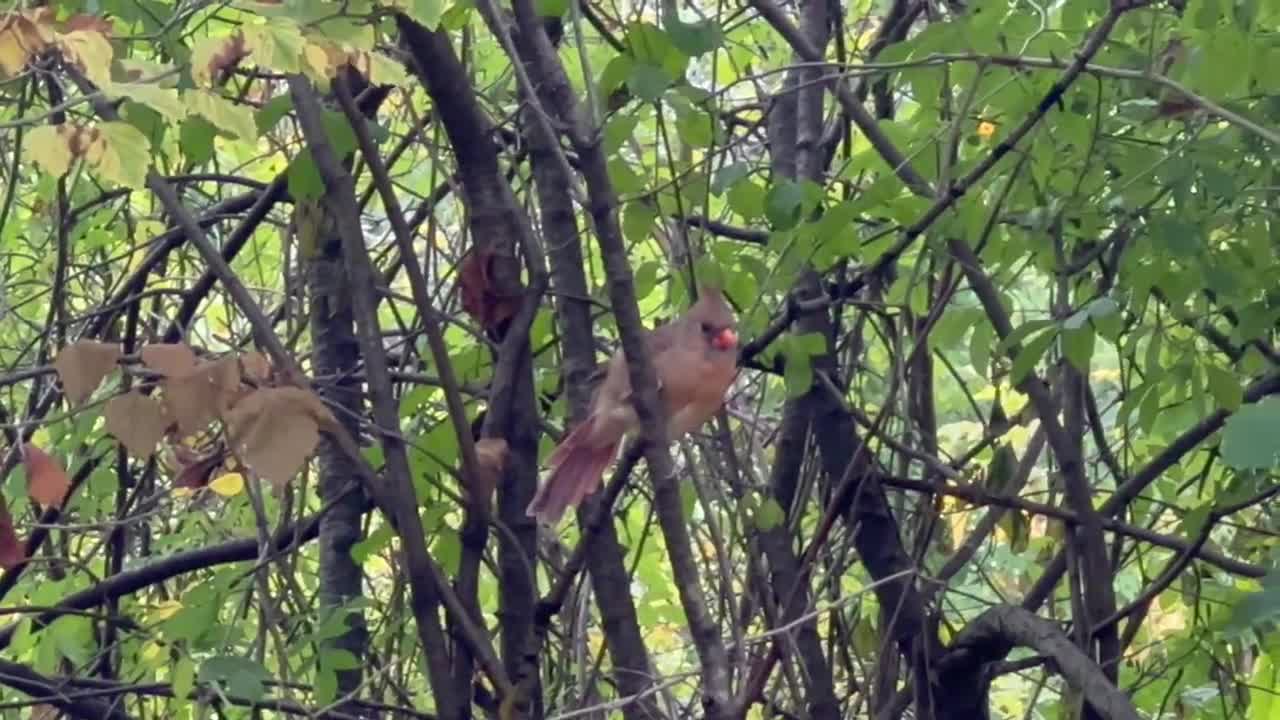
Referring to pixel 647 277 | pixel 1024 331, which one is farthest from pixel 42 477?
pixel 1024 331

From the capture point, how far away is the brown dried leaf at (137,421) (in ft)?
6.47

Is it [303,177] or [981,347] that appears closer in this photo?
[303,177]

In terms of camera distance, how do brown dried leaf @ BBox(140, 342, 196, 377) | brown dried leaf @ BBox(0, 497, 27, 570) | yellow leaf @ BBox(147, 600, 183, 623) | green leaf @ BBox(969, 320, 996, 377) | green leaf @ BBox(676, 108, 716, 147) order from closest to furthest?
brown dried leaf @ BBox(140, 342, 196, 377) → brown dried leaf @ BBox(0, 497, 27, 570) → green leaf @ BBox(676, 108, 716, 147) → yellow leaf @ BBox(147, 600, 183, 623) → green leaf @ BBox(969, 320, 996, 377)

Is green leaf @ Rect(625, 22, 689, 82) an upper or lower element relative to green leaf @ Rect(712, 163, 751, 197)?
upper

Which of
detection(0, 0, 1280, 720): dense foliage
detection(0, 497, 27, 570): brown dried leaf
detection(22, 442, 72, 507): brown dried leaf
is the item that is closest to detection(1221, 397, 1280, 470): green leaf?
detection(0, 0, 1280, 720): dense foliage

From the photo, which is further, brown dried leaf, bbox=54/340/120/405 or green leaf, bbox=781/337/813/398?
green leaf, bbox=781/337/813/398

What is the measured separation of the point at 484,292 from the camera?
272 centimetres

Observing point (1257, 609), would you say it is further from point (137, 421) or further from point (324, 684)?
point (324, 684)

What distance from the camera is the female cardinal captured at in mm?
2705

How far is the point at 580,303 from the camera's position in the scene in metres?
2.75

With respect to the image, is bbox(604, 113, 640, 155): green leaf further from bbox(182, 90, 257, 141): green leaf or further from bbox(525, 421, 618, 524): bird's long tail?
bbox(182, 90, 257, 141): green leaf

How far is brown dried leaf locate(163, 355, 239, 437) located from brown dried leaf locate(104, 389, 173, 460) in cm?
3

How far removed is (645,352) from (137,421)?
0.55 meters

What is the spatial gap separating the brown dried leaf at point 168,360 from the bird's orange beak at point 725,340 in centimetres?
98
